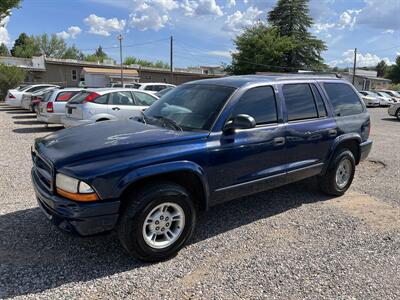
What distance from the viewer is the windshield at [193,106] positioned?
389 cm

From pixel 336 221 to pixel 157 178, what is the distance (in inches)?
103

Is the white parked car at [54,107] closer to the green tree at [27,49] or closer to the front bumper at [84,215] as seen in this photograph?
the front bumper at [84,215]

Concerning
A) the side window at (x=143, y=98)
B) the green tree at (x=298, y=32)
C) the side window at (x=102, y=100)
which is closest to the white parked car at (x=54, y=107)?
the side window at (x=102, y=100)

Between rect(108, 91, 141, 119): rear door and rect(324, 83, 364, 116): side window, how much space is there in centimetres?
563

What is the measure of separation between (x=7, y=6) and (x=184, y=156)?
18.6 meters

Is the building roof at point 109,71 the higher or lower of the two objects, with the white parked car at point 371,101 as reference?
higher

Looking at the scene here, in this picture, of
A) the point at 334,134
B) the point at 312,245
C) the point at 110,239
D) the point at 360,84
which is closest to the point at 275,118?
the point at 334,134

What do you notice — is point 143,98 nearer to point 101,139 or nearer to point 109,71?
point 101,139

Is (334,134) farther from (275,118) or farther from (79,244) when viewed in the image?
(79,244)

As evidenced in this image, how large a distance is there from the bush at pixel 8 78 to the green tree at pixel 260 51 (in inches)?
1091

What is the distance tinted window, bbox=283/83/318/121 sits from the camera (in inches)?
179

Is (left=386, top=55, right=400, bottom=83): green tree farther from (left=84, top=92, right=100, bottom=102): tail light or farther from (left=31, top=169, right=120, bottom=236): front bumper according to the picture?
(left=31, top=169, right=120, bottom=236): front bumper

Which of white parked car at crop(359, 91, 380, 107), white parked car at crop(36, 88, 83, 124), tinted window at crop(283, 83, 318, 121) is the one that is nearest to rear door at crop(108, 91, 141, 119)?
white parked car at crop(36, 88, 83, 124)

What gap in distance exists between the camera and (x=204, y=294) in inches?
117
